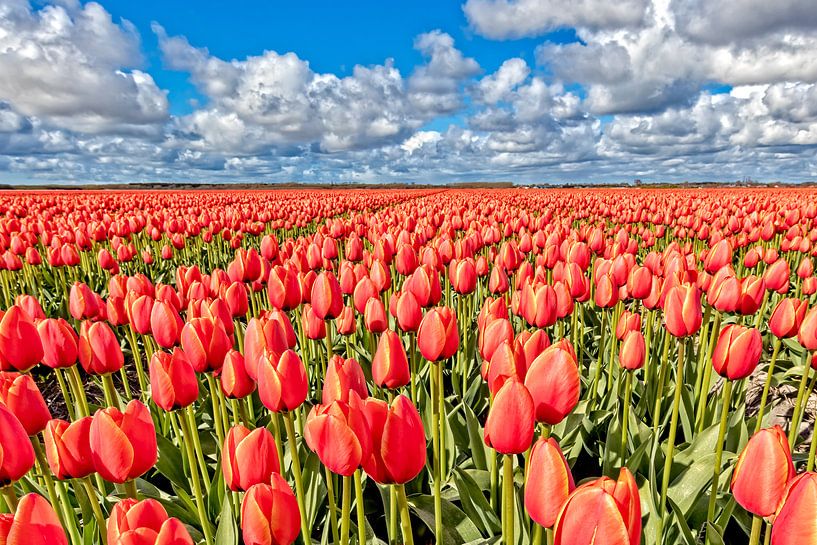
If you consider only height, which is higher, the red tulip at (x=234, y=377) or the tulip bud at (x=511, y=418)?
the tulip bud at (x=511, y=418)

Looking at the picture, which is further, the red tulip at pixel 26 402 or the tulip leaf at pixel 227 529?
the tulip leaf at pixel 227 529

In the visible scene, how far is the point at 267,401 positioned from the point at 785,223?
9.09 meters

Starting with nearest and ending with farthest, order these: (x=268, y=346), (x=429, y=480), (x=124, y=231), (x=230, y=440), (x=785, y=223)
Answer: (x=230, y=440)
(x=268, y=346)
(x=429, y=480)
(x=785, y=223)
(x=124, y=231)

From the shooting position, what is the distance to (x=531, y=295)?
114 inches

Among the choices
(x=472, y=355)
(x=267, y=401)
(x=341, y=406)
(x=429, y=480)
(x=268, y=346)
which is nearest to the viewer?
(x=341, y=406)

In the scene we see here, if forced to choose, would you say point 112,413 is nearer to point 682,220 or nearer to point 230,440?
point 230,440

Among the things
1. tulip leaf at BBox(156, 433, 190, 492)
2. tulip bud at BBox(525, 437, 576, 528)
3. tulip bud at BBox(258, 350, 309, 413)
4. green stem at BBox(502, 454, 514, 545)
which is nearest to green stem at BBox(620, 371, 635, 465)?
green stem at BBox(502, 454, 514, 545)

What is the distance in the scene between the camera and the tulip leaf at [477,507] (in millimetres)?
2334

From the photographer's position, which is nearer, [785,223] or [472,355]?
[472,355]

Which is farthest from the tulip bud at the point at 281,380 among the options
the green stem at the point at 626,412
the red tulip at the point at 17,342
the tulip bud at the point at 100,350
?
A: the green stem at the point at 626,412

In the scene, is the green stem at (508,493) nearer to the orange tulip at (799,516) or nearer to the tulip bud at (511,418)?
the tulip bud at (511,418)

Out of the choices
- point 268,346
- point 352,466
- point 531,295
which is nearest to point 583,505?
point 352,466

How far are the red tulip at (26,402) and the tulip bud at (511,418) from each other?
1.43 meters

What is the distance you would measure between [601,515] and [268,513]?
2.42 ft
